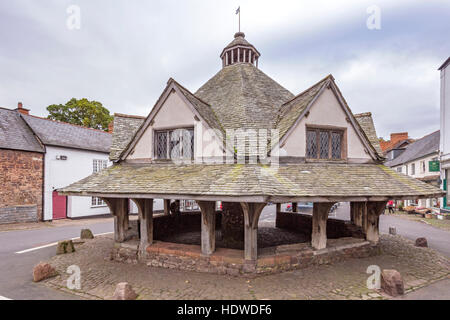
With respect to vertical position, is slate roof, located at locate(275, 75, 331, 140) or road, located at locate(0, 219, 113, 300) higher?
slate roof, located at locate(275, 75, 331, 140)

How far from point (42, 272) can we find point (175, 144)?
5.66m

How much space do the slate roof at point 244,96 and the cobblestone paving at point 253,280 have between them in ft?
17.5

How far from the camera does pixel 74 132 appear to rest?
2152 cm

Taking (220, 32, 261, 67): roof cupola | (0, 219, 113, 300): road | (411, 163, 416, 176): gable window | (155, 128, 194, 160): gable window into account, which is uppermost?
(220, 32, 261, 67): roof cupola

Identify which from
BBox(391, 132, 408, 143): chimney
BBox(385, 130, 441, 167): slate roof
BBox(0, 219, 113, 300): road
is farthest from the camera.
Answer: BBox(391, 132, 408, 143): chimney

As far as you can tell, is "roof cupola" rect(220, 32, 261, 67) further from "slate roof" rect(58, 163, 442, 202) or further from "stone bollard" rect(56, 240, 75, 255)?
"stone bollard" rect(56, 240, 75, 255)

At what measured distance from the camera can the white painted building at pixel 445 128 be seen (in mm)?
18375

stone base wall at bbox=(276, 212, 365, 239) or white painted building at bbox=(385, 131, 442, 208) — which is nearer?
stone base wall at bbox=(276, 212, 365, 239)

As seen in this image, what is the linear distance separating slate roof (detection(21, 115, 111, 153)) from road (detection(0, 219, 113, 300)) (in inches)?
293

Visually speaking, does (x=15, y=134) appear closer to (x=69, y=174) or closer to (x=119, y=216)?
(x=69, y=174)

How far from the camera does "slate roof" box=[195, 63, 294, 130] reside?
954 cm

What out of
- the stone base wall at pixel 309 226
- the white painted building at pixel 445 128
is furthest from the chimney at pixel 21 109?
the white painted building at pixel 445 128

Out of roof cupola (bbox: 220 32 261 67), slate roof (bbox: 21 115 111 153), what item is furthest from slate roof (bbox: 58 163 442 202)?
slate roof (bbox: 21 115 111 153)
